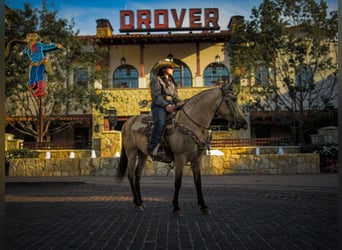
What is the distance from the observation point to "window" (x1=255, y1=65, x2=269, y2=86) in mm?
19628

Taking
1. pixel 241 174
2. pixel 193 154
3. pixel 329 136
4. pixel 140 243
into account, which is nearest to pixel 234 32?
pixel 329 136

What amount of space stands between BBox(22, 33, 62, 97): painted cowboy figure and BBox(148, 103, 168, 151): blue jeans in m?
1.88

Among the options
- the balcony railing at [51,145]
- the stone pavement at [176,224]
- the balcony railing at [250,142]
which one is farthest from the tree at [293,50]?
the stone pavement at [176,224]

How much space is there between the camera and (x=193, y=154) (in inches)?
209

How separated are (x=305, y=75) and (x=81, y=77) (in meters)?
14.4

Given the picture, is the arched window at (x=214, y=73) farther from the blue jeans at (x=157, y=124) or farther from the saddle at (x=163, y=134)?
the blue jeans at (x=157, y=124)

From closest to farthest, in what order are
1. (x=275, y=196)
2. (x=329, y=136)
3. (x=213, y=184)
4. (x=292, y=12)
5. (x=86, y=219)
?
1. (x=86, y=219)
2. (x=275, y=196)
3. (x=213, y=184)
4. (x=329, y=136)
5. (x=292, y=12)

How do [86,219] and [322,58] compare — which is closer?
[86,219]

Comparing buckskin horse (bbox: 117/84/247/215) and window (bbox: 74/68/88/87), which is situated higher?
window (bbox: 74/68/88/87)

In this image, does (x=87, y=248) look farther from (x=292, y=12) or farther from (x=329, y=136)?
(x=292, y=12)

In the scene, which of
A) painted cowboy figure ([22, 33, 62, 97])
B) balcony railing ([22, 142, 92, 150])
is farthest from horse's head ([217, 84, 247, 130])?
balcony railing ([22, 142, 92, 150])

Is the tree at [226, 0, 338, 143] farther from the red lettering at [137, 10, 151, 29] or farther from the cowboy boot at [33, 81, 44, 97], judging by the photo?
the cowboy boot at [33, 81, 44, 97]

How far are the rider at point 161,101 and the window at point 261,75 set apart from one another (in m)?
14.8

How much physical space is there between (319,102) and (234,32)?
22.7 feet
